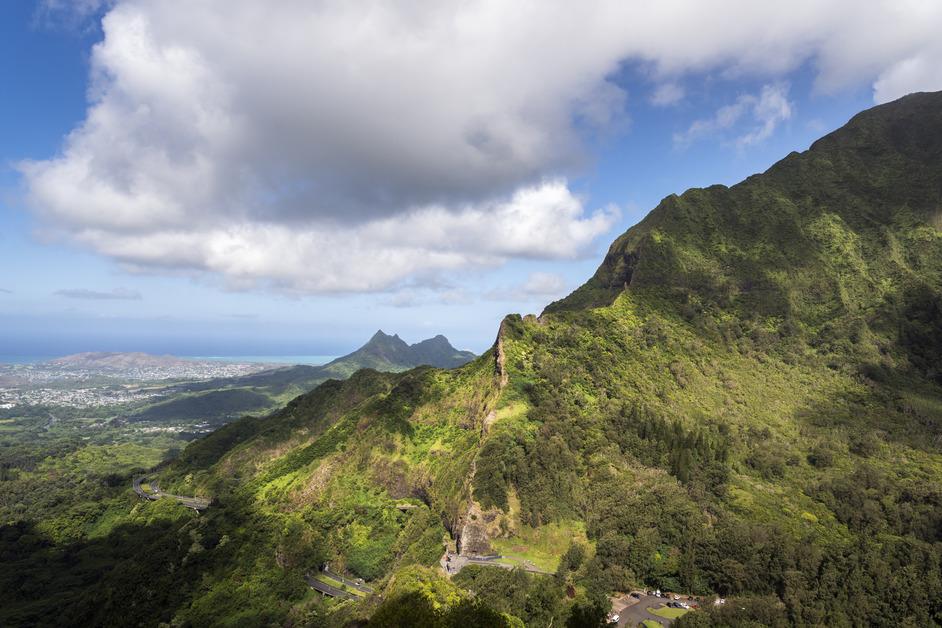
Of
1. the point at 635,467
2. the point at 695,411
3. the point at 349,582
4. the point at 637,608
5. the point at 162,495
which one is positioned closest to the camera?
the point at 637,608

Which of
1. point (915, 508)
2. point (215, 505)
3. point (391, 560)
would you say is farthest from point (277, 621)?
point (915, 508)

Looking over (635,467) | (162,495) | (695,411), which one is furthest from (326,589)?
(695,411)

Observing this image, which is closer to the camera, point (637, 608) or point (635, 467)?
point (637, 608)

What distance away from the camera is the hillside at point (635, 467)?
66812 millimetres

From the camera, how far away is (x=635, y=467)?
90.0 meters

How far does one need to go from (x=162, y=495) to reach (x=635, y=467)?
121 meters

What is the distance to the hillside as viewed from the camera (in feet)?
219

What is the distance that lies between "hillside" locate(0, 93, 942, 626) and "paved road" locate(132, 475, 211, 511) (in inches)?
124

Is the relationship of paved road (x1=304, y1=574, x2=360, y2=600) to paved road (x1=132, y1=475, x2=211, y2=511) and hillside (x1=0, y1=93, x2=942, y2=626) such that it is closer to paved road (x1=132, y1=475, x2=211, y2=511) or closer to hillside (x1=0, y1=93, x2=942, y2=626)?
hillside (x1=0, y1=93, x2=942, y2=626)

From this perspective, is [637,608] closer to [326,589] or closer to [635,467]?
[635,467]

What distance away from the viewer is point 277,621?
235ft

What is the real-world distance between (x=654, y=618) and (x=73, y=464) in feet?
688

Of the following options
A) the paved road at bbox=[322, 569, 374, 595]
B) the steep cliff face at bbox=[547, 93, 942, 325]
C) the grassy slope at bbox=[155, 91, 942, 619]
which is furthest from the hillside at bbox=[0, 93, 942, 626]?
the paved road at bbox=[322, 569, 374, 595]

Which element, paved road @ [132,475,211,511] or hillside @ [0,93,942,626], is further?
paved road @ [132,475,211,511]
